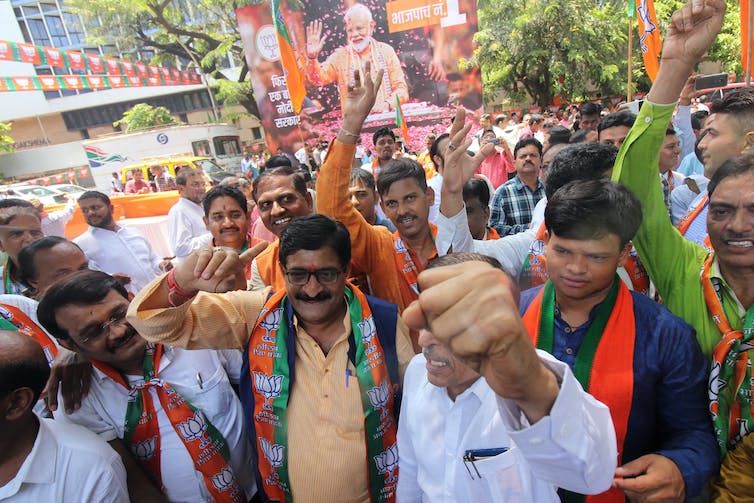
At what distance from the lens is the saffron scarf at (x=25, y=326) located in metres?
2.18

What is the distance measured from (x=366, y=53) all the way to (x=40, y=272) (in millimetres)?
17054

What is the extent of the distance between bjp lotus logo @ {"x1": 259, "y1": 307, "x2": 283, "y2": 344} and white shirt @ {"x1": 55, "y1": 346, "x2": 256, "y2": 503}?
344 millimetres

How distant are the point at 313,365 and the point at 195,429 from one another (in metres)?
0.55

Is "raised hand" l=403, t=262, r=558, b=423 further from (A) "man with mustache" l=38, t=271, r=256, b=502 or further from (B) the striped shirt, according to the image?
(B) the striped shirt

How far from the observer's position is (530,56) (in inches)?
663

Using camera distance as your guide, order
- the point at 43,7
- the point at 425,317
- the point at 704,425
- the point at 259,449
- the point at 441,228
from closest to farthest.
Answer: the point at 425,317, the point at 704,425, the point at 259,449, the point at 441,228, the point at 43,7

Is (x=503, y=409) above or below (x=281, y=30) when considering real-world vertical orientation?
below

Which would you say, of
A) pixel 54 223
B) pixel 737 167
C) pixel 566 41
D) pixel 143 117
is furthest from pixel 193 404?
pixel 143 117

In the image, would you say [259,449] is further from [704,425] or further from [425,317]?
[704,425]

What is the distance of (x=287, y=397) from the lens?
5.37ft

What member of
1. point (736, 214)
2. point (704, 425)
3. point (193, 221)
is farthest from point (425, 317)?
point (193, 221)

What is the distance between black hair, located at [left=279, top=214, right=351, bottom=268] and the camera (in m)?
1.65

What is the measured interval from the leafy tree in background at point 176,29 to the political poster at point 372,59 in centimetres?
456

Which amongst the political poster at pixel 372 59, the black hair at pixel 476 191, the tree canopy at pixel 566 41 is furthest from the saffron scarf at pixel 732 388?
the tree canopy at pixel 566 41
